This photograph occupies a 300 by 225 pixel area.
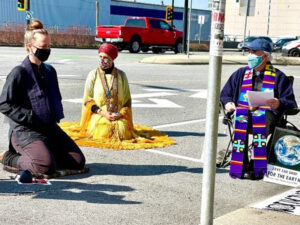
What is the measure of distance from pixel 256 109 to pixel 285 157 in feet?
2.32

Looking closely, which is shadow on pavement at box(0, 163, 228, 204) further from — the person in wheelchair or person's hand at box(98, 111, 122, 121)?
person's hand at box(98, 111, 122, 121)

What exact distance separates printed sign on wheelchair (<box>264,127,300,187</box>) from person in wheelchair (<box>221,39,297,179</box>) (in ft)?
0.46

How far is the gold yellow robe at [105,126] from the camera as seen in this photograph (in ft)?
23.5

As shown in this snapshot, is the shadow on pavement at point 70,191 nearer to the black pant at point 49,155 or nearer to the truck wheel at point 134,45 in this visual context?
the black pant at point 49,155

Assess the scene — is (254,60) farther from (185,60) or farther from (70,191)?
(185,60)

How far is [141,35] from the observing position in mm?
31938

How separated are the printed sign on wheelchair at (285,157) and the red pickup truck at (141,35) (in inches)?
1005

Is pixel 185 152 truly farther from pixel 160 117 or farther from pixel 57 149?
pixel 160 117

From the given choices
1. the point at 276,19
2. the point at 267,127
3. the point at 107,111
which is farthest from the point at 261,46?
the point at 276,19

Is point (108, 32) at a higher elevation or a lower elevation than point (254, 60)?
lower

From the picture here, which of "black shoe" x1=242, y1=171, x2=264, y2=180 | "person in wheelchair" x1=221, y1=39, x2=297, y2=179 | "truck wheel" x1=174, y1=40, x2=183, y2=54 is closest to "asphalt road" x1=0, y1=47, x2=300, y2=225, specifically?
"black shoe" x1=242, y1=171, x2=264, y2=180

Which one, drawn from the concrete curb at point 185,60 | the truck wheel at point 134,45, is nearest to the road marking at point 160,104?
the concrete curb at point 185,60

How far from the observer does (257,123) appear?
19.3 feet

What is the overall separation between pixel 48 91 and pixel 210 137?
8.56 ft
